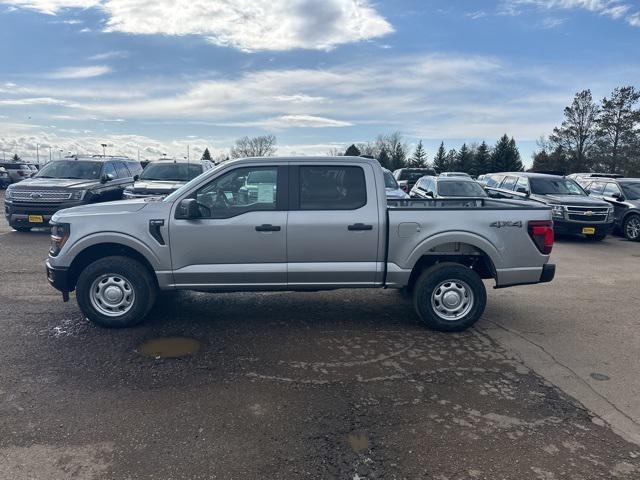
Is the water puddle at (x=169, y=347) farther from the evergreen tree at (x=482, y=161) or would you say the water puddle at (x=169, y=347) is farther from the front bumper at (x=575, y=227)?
the evergreen tree at (x=482, y=161)

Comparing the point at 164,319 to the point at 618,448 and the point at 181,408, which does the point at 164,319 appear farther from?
the point at 618,448

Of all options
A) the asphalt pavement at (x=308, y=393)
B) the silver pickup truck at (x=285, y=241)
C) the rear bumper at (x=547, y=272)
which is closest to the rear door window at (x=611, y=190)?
the asphalt pavement at (x=308, y=393)

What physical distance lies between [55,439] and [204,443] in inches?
41.0

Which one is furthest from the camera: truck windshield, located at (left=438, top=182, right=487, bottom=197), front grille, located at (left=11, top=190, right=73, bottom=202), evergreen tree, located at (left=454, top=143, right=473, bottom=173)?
evergreen tree, located at (left=454, top=143, right=473, bottom=173)

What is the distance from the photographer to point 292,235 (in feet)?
17.4

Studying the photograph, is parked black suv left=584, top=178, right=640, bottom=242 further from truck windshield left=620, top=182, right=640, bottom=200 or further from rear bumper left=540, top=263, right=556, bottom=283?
rear bumper left=540, top=263, right=556, bottom=283

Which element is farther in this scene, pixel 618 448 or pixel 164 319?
pixel 164 319

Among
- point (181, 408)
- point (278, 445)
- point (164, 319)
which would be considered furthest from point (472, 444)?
point (164, 319)

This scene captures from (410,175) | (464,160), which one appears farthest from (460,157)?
(410,175)

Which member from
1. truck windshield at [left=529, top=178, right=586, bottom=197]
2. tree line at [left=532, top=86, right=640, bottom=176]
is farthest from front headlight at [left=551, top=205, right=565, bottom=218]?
tree line at [left=532, top=86, right=640, bottom=176]

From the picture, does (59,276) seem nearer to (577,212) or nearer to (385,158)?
(577,212)

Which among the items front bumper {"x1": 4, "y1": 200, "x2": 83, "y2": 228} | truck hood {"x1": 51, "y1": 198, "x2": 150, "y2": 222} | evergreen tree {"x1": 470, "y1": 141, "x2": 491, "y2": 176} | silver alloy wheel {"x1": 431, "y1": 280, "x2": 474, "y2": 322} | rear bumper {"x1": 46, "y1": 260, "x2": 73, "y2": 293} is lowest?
silver alloy wheel {"x1": 431, "y1": 280, "x2": 474, "y2": 322}

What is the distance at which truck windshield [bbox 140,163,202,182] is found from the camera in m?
12.4

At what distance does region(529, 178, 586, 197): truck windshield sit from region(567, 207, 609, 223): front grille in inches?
46.0
